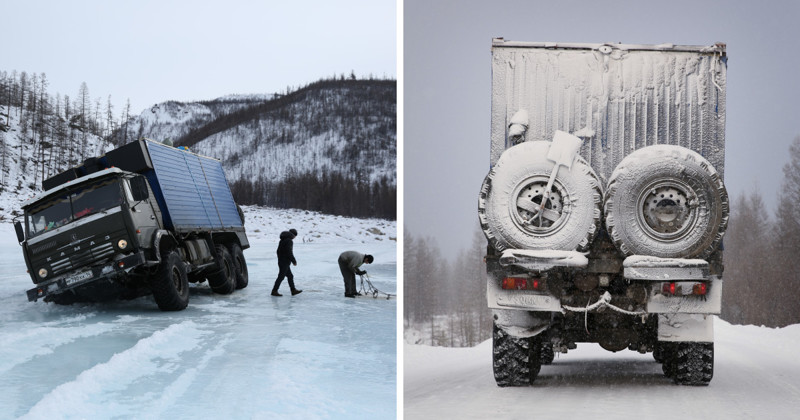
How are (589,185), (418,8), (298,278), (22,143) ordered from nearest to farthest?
(589,185)
(418,8)
(22,143)
(298,278)

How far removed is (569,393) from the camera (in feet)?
18.3

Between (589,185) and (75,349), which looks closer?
(589,185)

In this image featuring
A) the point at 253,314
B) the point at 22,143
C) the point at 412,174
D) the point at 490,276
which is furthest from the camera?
the point at 412,174

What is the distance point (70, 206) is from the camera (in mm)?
8906

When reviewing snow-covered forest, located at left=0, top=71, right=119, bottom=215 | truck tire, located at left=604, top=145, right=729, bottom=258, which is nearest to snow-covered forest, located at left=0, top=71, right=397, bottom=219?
snow-covered forest, located at left=0, top=71, right=119, bottom=215

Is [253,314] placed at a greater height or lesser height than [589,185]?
lesser

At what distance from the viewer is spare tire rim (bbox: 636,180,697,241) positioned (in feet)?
16.5

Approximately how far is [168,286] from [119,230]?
0.99 meters

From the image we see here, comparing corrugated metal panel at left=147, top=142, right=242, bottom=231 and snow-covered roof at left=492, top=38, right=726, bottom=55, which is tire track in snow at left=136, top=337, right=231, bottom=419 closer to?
snow-covered roof at left=492, top=38, right=726, bottom=55

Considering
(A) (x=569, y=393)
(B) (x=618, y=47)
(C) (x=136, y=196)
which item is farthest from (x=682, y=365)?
(C) (x=136, y=196)

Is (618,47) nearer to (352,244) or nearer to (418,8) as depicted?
(418,8)

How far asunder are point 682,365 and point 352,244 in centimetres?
1649

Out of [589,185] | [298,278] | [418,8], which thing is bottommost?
[298,278]

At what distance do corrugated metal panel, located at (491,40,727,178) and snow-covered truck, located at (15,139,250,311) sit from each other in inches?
197
